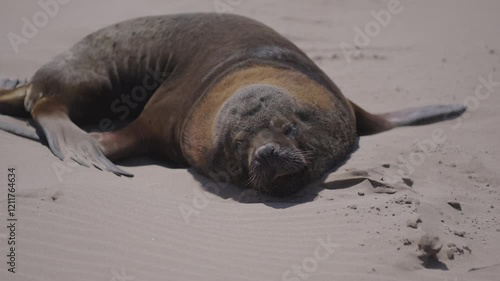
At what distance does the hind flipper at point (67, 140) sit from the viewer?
5.45 metres

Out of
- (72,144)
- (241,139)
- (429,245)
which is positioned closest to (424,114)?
(241,139)

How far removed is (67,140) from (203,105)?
3.93ft

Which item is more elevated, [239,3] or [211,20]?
[211,20]

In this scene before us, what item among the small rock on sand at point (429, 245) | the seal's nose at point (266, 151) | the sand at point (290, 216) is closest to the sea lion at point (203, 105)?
the seal's nose at point (266, 151)

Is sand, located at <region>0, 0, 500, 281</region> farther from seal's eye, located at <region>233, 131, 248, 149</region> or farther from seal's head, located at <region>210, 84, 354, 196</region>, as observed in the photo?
seal's eye, located at <region>233, 131, 248, 149</region>

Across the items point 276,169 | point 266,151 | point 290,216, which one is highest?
point 266,151

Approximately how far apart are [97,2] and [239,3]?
221cm

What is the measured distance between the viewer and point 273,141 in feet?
15.5

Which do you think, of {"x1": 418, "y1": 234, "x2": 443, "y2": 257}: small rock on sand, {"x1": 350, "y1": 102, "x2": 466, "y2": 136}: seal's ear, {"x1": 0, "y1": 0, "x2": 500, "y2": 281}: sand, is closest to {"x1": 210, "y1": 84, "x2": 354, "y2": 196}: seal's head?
{"x1": 0, "y1": 0, "x2": 500, "y2": 281}: sand

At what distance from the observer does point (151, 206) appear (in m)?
4.31

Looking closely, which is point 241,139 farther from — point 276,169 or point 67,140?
point 67,140

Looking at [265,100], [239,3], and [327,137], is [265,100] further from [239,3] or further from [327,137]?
[239,3]

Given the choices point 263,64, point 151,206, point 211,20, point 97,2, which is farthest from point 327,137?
point 97,2

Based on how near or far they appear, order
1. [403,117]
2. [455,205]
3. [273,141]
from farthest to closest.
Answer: [403,117]
[273,141]
[455,205]
